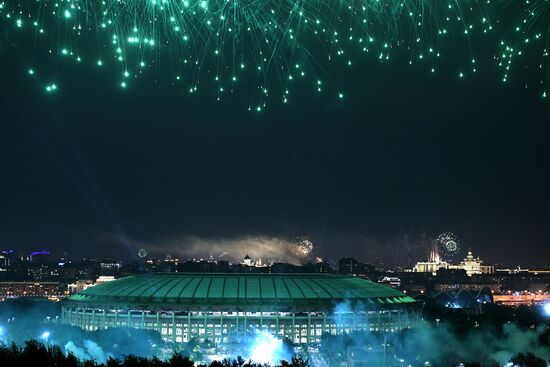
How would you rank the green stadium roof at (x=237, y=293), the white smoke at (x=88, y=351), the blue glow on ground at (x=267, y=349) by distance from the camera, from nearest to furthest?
the white smoke at (x=88, y=351) < the blue glow on ground at (x=267, y=349) < the green stadium roof at (x=237, y=293)

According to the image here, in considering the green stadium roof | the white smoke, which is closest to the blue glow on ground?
the green stadium roof

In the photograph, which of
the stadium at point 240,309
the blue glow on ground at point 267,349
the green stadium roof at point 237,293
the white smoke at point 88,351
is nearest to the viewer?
the white smoke at point 88,351

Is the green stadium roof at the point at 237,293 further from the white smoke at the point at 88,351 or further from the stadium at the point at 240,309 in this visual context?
the white smoke at the point at 88,351

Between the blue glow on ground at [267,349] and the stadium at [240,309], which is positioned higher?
the stadium at [240,309]

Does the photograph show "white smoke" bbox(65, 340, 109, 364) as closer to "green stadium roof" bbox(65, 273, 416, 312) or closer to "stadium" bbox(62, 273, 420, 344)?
"stadium" bbox(62, 273, 420, 344)

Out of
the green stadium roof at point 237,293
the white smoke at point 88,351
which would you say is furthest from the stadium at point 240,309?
A: the white smoke at point 88,351

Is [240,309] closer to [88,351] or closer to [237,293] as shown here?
[237,293]

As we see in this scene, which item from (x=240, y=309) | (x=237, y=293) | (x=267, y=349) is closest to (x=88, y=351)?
(x=267, y=349)
